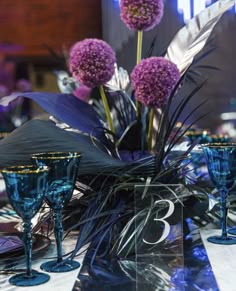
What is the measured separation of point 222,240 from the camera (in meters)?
0.88

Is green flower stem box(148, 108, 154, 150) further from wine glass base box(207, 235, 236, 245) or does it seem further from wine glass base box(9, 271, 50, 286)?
wine glass base box(9, 271, 50, 286)

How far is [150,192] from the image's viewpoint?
786mm

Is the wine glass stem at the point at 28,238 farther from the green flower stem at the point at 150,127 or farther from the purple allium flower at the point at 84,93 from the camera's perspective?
the purple allium flower at the point at 84,93

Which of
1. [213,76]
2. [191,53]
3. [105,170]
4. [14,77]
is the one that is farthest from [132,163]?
[14,77]

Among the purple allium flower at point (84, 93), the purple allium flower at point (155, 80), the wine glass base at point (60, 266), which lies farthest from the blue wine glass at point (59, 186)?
the purple allium flower at point (84, 93)

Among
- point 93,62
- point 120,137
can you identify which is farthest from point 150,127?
point 93,62

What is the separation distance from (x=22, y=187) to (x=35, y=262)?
0.18 meters

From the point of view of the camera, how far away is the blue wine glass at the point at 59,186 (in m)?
0.76

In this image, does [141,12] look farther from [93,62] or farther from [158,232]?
[158,232]

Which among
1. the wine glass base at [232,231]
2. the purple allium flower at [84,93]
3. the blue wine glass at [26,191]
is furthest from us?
the purple allium flower at [84,93]

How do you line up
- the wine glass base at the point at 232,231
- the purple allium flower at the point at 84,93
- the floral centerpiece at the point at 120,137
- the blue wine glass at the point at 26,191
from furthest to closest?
1. the purple allium flower at the point at 84,93
2. the wine glass base at the point at 232,231
3. the floral centerpiece at the point at 120,137
4. the blue wine glass at the point at 26,191

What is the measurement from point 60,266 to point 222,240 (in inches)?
11.5

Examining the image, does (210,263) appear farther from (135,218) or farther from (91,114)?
(91,114)

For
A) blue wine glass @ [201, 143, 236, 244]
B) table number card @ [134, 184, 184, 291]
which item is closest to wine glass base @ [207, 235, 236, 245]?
blue wine glass @ [201, 143, 236, 244]
